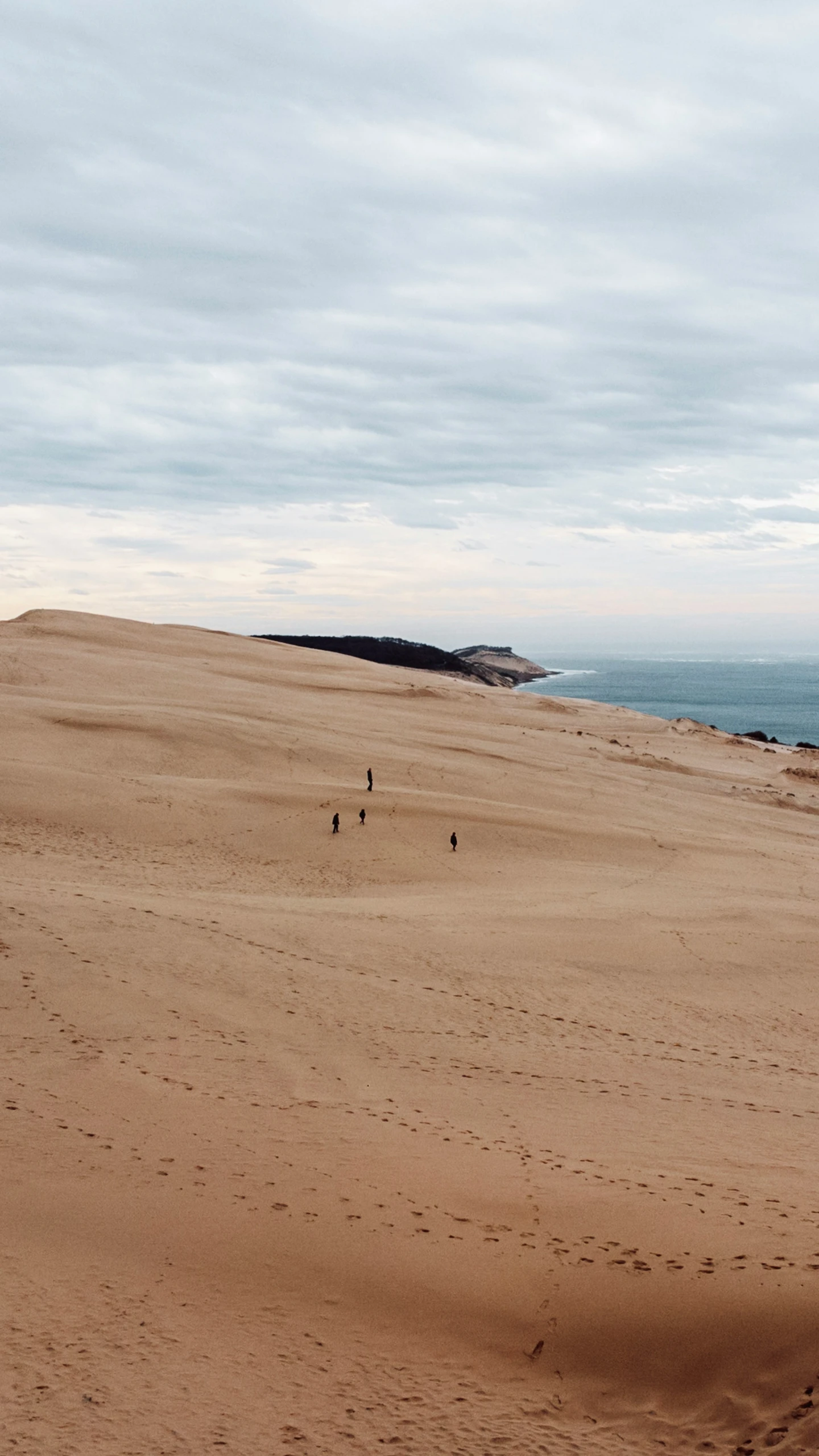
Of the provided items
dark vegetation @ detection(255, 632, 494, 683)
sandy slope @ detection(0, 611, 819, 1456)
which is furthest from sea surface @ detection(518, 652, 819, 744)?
sandy slope @ detection(0, 611, 819, 1456)

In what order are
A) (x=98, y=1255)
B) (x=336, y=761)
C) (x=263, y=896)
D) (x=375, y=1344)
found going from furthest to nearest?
(x=336, y=761), (x=263, y=896), (x=98, y=1255), (x=375, y=1344)

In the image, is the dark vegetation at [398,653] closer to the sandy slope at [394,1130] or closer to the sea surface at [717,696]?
the sea surface at [717,696]

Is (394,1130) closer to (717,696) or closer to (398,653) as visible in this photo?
(398,653)

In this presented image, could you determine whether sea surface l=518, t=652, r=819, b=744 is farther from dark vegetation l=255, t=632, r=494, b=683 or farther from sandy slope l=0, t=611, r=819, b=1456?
sandy slope l=0, t=611, r=819, b=1456

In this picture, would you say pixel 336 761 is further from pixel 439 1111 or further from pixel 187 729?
pixel 439 1111

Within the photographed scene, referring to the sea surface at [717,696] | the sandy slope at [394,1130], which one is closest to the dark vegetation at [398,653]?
the sea surface at [717,696]

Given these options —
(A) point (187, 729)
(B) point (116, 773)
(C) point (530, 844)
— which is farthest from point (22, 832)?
(C) point (530, 844)
